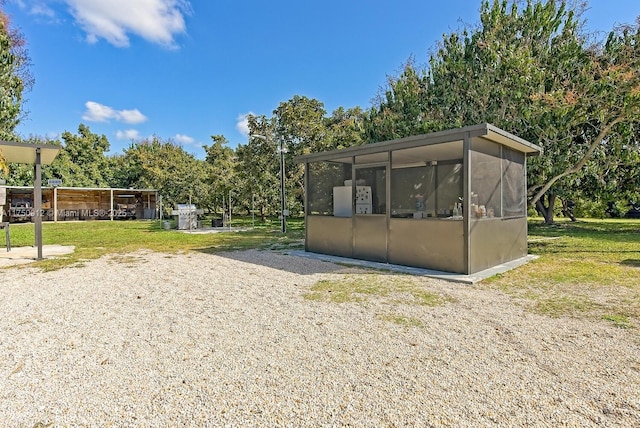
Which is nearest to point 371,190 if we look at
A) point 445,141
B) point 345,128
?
point 445,141

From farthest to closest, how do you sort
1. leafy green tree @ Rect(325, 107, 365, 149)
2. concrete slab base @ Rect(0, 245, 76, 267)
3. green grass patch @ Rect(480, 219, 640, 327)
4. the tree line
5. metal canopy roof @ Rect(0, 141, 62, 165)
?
leafy green tree @ Rect(325, 107, 365, 149)
the tree line
concrete slab base @ Rect(0, 245, 76, 267)
metal canopy roof @ Rect(0, 141, 62, 165)
green grass patch @ Rect(480, 219, 640, 327)

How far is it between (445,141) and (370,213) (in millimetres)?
2208

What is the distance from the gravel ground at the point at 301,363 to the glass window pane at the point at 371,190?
10.5ft

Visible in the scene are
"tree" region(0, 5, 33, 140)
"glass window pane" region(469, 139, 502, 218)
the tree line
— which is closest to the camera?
"glass window pane" region(469, 139, 502, 218)

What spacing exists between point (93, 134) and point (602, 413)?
112 ft

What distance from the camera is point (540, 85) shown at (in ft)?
29.8

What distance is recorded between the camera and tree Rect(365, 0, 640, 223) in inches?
329

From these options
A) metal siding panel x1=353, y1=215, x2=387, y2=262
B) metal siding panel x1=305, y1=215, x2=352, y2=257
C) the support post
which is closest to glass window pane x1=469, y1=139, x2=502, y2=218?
metal siding panel x1=353, y1=215, x2=387, y2=262

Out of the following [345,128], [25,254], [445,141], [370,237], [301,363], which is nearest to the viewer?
[301,363]

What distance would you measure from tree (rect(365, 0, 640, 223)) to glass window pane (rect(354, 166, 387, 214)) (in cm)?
347

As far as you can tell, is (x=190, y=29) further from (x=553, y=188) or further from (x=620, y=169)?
(x=620, y=169)

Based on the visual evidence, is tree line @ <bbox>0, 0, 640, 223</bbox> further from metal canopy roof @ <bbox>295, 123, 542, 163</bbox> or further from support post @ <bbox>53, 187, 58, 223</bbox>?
support post @ <bbox>53, 187, 58, 223</bbox>

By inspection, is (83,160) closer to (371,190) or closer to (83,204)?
(83,204)

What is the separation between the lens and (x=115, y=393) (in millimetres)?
2197
